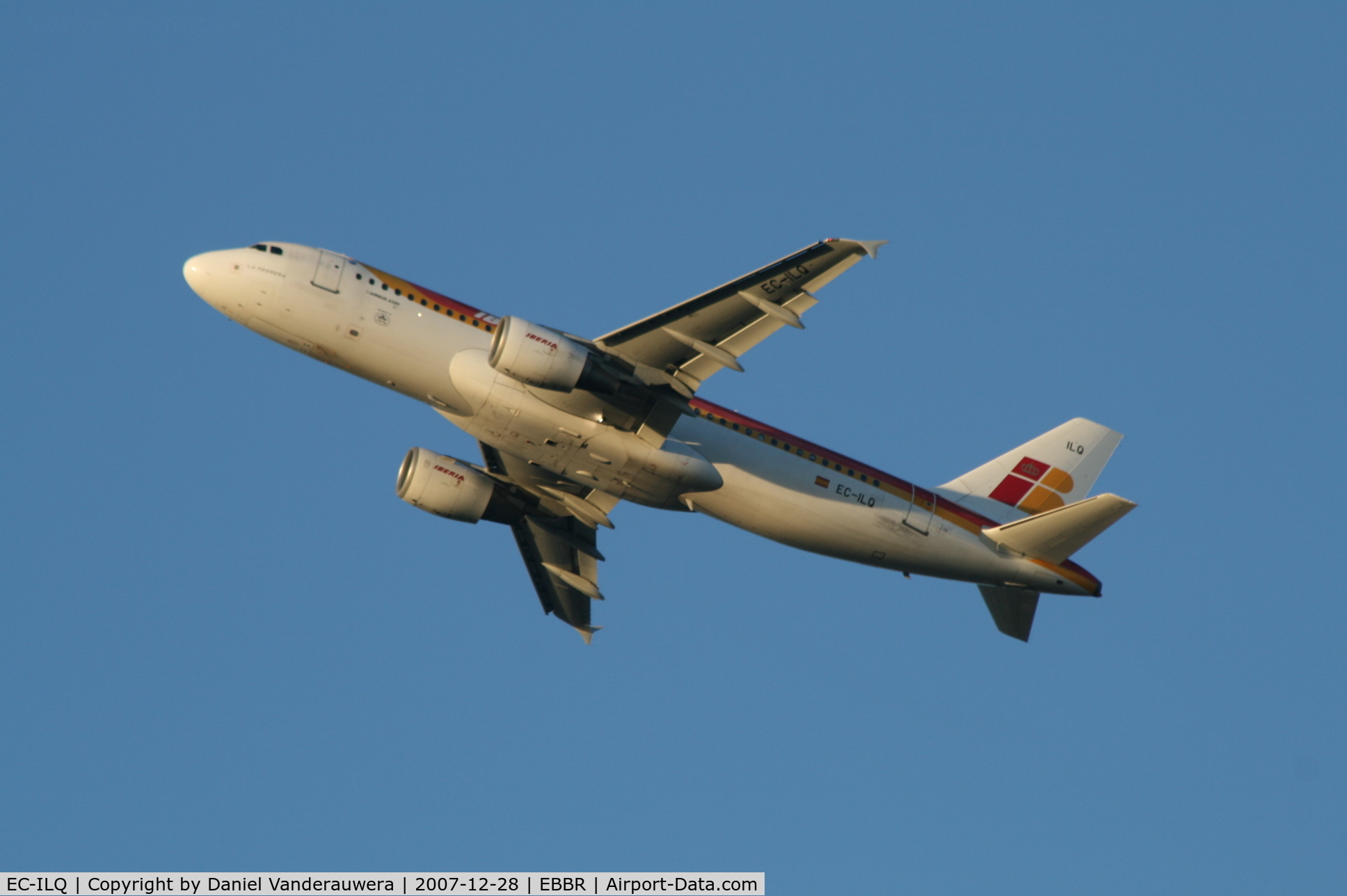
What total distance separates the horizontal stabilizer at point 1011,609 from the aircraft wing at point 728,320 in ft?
49.3

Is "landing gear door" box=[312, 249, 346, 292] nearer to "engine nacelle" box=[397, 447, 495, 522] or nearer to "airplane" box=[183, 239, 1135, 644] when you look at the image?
"airplane" box=[183, 239, 1135, 644]

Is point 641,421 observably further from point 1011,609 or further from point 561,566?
point 1011,609

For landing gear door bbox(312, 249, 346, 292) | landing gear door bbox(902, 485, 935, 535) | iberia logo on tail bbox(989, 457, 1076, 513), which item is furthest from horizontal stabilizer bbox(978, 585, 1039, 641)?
landing gear door bbox(312, 249, 346, 292)

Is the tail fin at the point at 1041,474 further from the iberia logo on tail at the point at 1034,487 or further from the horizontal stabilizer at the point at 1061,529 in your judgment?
the horizontal stabilizer at the point at 1061,529

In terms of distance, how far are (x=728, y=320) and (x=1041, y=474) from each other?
55.5ft

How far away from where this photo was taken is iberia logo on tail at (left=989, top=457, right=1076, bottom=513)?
157 ft

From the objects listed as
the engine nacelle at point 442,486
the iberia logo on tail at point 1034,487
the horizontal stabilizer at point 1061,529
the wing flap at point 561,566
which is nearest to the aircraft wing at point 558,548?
the wing flap at point 561,566

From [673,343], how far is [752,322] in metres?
2.47

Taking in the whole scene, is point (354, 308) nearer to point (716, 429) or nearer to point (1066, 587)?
point (716, 429)

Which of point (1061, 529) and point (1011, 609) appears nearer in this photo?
point (1061, 529)

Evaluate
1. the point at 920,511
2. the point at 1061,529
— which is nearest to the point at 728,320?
the point at 920,511

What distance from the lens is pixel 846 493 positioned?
Answer: 1695 inches

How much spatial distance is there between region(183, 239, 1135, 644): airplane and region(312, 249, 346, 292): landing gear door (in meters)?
0.05

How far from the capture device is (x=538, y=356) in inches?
1463
